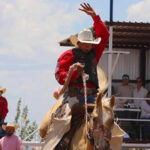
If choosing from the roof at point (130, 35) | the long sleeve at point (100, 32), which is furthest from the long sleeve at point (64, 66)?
the roof at point (130, 35)

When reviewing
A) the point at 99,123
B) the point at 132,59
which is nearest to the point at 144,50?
the point at 132,59

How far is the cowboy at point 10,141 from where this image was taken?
47.2 feet

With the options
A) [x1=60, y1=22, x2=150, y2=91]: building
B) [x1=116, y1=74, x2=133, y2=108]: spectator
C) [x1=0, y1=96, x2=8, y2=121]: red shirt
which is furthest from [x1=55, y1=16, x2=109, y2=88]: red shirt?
[x1=60, y1=22, x2=150, y2=91]: building

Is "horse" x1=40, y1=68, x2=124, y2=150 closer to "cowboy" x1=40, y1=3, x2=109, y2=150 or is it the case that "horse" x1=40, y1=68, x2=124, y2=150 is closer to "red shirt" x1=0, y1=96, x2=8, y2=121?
"cowboy" x1=40, y1=3, x2=109, y2=150

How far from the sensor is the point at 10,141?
14.4 metres

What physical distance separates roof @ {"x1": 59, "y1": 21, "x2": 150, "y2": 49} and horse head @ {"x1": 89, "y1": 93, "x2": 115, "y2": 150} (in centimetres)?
771

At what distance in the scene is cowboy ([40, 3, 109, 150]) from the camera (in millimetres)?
9656

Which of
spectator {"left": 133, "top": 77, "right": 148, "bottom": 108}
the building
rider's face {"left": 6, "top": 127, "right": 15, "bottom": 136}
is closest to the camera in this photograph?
rider's face {"left": 6, "top": 127, "right": 15, "bottom": 136}

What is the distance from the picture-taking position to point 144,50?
735 inches

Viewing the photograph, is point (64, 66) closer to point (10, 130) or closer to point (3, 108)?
point (10, 130)

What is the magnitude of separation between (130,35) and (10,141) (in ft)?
16.9

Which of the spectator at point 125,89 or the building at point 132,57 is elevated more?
the building at point 132,57

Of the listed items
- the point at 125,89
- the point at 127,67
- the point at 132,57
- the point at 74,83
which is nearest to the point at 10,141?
the point at 125,89

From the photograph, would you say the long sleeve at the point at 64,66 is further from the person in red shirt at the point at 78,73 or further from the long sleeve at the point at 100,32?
the long sleeve at the point at 100,32
